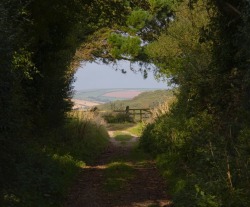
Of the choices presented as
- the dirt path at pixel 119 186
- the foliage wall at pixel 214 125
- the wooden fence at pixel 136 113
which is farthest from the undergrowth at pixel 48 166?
the wooden fence at pixel 136 113

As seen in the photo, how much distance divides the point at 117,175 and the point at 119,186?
1.50m

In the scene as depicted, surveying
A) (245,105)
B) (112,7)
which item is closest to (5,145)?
(245,105)

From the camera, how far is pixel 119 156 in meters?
17.2

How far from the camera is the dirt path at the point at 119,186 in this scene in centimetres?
944

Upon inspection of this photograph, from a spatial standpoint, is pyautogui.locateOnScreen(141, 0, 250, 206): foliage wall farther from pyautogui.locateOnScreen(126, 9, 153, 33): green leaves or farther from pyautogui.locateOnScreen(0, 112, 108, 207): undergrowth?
pyautogui.locateOnScreen(126, 9, 153, 33): green leaves

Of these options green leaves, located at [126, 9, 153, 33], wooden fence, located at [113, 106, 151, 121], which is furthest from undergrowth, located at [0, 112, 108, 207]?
wooden fence, located at [113, 106, 151, 121]

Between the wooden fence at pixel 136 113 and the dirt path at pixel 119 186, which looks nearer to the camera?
the dirt path at pixel 119 186

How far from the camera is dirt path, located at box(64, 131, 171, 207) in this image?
9442 mm

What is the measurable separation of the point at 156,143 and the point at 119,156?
1809 mm

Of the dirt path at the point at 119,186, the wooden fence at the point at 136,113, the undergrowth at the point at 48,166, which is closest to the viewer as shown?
the undergrowth at the point at 48,166

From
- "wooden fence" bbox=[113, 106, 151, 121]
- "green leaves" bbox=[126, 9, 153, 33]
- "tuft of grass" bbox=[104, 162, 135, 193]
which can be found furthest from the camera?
"wooden fence" bbox=[113, 106, 151, 121]

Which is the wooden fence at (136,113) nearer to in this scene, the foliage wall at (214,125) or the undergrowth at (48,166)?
the undergrowth at (48,166)

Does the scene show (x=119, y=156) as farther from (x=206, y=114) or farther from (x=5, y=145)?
(x=5, y=145)

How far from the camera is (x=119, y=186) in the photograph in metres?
11.1
